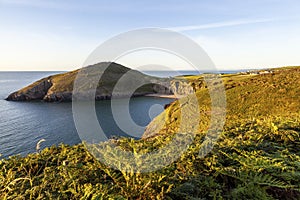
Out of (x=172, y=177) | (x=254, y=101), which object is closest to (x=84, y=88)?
(x=254, y=101)

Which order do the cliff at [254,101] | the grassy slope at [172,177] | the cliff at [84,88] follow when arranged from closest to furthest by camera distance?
the grassy slope at [172,177] → the cliff at [254,101] → the cliff at [84,88]

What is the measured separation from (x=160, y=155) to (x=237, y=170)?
1138 millimetres

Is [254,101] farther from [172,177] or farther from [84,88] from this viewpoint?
[84,88]

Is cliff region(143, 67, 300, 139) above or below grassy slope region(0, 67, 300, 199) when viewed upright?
below

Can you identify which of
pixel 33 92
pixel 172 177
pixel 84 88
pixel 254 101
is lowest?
pixel 33 92

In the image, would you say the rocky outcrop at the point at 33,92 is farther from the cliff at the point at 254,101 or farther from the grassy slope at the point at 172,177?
the grassy slope at the point at 172,177

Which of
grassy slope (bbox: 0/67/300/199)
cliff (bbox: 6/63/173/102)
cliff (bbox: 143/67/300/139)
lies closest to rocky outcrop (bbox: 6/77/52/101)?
cliff (bbox: 6/63/173/102)

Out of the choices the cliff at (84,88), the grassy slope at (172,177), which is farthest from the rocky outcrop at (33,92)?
the grassy slope at (172,177)

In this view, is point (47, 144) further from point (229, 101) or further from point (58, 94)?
point (58, 94)

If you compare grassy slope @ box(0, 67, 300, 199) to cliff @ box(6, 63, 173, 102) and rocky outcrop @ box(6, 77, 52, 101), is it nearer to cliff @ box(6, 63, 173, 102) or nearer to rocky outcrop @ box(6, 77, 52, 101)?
cliff @ box(6, 63, 173, 102)

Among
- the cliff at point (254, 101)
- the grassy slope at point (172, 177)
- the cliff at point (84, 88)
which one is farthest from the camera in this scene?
the cliff at point (84, 88)

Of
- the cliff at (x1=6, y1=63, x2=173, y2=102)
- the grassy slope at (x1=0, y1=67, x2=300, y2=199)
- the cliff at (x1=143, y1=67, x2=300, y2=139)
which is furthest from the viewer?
the cliff at (x1=6, y1=63, x2=173, y2=102)

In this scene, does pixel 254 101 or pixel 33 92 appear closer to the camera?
pixel 254 101

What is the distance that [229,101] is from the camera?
2759 centimetres
